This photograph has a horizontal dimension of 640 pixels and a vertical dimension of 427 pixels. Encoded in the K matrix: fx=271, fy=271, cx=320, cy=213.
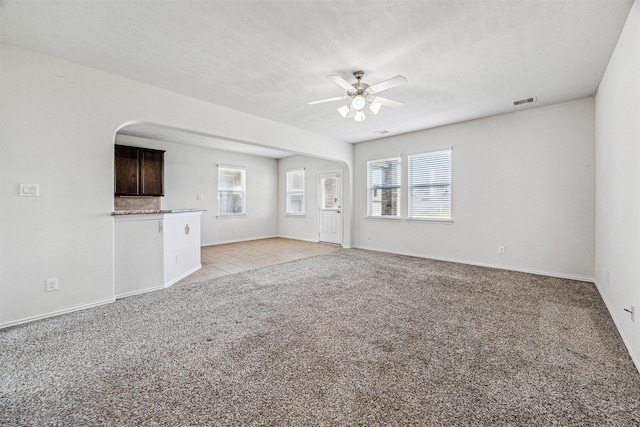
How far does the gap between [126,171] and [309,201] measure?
15.1ft

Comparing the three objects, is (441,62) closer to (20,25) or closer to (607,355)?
(607,355)

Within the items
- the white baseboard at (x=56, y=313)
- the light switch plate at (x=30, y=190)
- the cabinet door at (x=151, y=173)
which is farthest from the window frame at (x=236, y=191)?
the light switch plate at (x=30, y=190)

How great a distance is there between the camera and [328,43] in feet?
8.41

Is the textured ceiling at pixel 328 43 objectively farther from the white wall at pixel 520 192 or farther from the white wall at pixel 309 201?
the white wall at pixel 309 201

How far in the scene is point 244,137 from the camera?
4492 mm

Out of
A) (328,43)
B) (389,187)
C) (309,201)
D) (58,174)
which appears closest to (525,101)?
(389,187)

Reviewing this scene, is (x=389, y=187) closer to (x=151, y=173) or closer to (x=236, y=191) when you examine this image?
(x=236, y=191)

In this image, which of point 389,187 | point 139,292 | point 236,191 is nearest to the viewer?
point 139,292

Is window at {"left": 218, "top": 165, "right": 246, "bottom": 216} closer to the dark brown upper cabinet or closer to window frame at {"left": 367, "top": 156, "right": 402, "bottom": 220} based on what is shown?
the dark brown upper cabinet

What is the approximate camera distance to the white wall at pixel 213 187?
22.2 feet

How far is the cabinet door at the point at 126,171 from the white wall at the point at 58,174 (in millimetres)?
2806

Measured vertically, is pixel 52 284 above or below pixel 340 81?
below

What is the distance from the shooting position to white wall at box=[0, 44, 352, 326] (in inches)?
102

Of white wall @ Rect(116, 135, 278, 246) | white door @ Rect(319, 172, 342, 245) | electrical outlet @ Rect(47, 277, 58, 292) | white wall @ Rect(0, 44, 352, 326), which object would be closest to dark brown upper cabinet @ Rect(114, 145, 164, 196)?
white wall @ Rect(116, 135, 278, 246)
